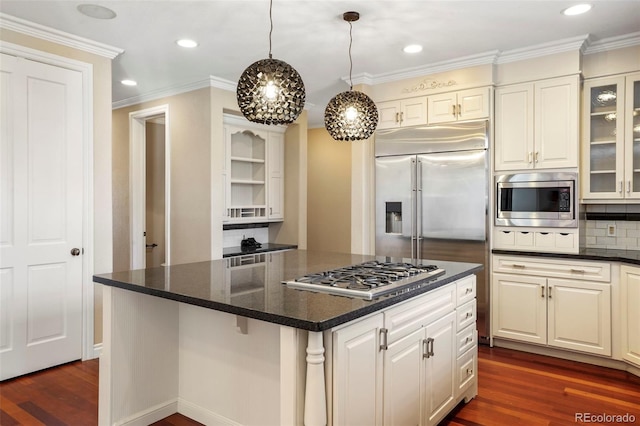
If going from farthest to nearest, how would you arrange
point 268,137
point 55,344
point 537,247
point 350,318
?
1. point 268,137
2. point 537,247
3. point 55,344
4. point 350,318

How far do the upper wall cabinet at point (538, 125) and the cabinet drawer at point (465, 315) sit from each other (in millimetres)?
1634

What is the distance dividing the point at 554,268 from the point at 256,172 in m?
3.48

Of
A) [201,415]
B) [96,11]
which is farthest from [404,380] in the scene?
[96,11]

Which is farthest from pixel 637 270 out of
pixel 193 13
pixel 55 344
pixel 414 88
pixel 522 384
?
pixel 55 344

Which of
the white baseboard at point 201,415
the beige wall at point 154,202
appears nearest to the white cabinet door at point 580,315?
the white baseboard at point 201,415

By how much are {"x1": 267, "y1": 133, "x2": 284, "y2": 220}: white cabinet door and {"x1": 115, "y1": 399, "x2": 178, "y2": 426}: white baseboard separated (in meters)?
3.10

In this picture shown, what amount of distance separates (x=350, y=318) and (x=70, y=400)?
2.20m

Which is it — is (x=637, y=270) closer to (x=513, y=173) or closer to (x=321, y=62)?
(x=513, y=173)

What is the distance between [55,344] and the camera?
132 inches

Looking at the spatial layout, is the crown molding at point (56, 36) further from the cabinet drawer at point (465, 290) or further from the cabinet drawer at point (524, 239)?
the cabinet drawer at point (524, 239)

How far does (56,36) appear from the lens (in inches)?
131

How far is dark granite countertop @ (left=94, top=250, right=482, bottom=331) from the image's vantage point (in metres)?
1.63

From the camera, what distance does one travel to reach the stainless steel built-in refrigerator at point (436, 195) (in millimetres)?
3934

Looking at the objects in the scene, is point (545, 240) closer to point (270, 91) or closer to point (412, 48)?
point (412, 48)
